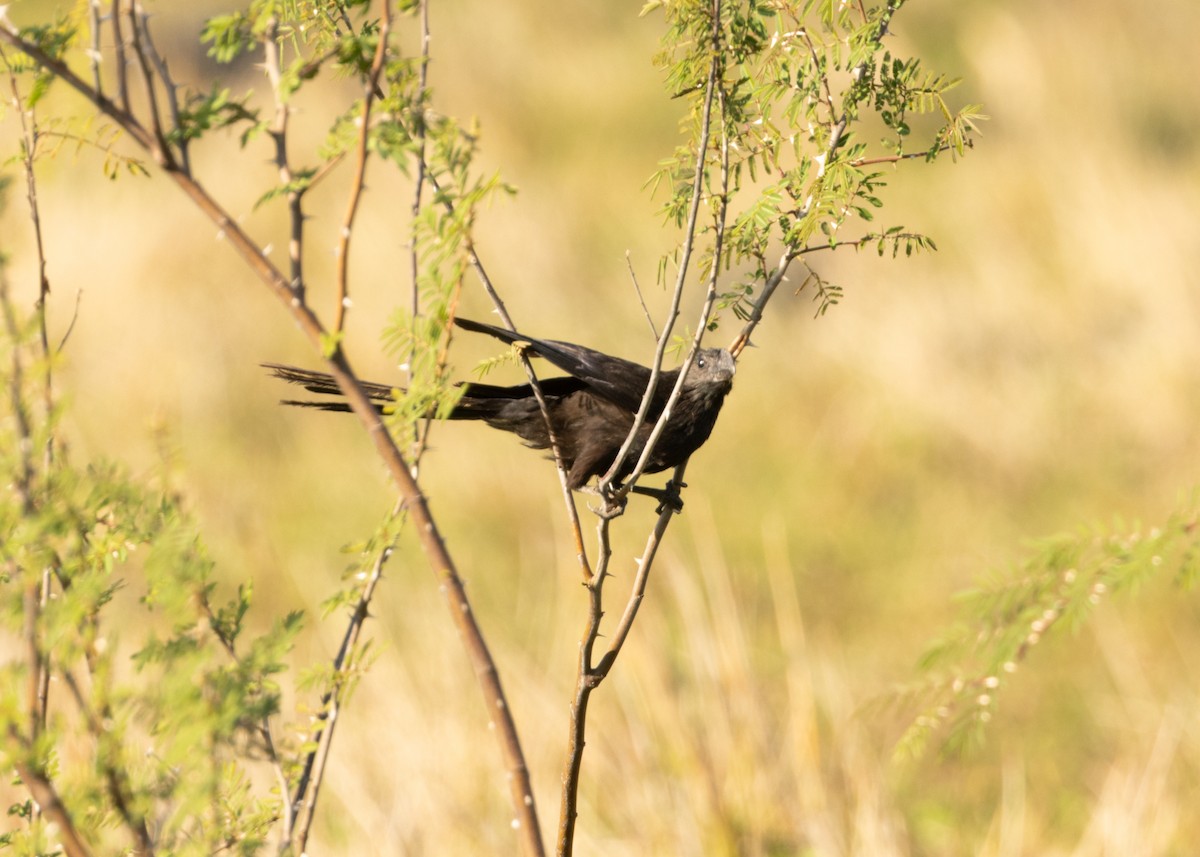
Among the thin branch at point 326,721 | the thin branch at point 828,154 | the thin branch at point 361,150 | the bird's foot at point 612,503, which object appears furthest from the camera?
the bird's foot at point 612,503

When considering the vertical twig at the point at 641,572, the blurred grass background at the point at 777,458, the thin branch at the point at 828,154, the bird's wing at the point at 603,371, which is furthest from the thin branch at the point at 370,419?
the bird's wing at the point at 603,371

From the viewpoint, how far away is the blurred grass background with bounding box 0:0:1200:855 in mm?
4445

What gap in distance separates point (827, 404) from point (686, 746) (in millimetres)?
5362

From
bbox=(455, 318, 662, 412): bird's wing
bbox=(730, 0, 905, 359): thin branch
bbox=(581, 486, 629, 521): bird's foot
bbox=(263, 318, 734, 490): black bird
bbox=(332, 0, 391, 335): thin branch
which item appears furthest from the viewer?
bbox=(263, 318, 734, 490): black bird

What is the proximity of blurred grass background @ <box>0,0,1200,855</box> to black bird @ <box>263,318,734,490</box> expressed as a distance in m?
0.79

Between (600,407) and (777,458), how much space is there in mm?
5603

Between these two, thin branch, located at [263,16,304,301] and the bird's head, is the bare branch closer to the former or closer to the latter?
thin branch, located at [263,16,304,301]

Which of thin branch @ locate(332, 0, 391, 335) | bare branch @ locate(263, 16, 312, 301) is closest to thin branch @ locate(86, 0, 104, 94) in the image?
bare branch @ locate(263, 16, 312, 301)

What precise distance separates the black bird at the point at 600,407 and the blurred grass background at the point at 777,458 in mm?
792

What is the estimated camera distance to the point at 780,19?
2197 millimetres

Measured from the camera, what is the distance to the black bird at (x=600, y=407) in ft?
10.5

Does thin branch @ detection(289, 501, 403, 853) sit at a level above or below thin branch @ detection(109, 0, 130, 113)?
below

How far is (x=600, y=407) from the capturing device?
3527 millimetres

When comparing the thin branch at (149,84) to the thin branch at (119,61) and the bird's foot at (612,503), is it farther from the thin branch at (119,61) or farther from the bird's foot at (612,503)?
the bird's foot at (612,503)
